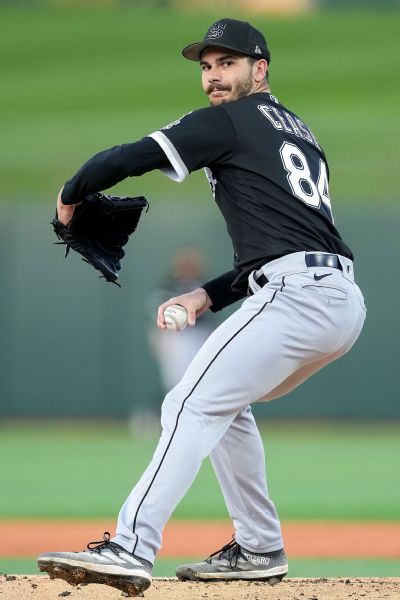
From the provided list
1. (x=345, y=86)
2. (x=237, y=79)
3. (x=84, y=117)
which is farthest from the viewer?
(x=345, y=86)

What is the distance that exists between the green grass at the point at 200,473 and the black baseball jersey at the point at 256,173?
10.6 feet

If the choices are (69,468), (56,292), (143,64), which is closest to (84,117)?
(143,64)

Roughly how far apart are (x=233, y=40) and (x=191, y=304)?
88 cm

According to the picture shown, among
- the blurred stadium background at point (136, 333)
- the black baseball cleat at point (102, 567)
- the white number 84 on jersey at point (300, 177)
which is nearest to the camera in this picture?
the black baseball cleat at point (102, 567)

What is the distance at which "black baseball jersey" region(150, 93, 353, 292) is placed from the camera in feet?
12.5

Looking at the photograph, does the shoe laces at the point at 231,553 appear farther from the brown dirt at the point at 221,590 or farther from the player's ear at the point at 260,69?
the player's ear at the point at 260,69

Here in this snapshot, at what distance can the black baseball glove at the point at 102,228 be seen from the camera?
404 cm

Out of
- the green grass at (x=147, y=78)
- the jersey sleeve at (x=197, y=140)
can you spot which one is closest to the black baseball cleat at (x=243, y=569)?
the jersey sleeve at (x=197, y=140)

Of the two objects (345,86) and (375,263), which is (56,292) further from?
(345,86)

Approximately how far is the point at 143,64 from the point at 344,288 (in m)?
26.4

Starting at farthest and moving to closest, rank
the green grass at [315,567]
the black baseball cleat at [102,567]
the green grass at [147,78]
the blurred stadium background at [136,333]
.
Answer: the green grass at [147,78]
the blurred stadium background at [136,333]
the green grass at [315,567]
the black baseball cleat at [102,567]

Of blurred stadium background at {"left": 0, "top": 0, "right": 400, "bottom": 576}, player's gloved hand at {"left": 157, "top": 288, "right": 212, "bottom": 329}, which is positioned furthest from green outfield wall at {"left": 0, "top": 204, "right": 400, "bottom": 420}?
player's gloved hand at {"left": 157, "top": 288, "right": 212, "bottom": 329}

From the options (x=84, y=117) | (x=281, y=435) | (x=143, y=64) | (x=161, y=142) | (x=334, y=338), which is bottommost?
(x=281, y=435)

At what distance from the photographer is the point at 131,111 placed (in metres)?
26.2
